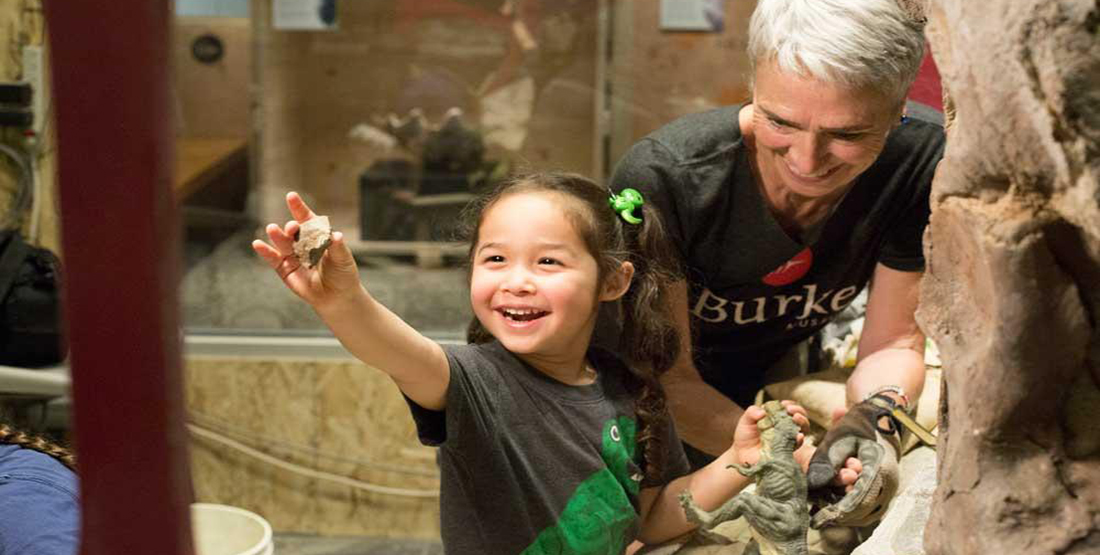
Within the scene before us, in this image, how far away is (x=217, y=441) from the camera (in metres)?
2.90

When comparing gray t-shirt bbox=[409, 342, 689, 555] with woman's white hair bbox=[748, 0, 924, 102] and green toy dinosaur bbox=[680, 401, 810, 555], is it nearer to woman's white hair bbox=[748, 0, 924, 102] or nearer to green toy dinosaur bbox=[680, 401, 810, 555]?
green toy dinosaur bbox=[680, 401, 810, 555]

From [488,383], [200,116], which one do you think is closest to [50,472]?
[488,383]

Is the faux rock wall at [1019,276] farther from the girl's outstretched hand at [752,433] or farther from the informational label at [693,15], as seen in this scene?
the informational label at [693,15]

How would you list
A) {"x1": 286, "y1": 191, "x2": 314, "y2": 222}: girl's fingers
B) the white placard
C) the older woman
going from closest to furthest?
{"x1": 286, "y1": 191, "x2": 314, "y2": 222}: girl's fingers → the older woman → the white placard

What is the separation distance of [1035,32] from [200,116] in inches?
91.6

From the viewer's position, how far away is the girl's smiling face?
1.25 meters

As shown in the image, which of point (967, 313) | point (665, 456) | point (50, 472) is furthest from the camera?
point (665, 456)

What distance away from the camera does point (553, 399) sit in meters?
1.29

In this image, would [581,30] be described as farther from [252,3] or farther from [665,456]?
[665,456]

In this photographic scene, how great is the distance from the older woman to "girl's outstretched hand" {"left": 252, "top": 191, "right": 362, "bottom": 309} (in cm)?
58

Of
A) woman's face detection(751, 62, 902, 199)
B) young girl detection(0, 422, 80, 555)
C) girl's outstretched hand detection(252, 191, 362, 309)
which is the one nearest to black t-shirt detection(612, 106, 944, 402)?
woman's face detection(751, 62, 902, 199)

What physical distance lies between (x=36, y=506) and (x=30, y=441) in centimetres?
24

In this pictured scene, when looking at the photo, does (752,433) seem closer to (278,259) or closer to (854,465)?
(854,465)

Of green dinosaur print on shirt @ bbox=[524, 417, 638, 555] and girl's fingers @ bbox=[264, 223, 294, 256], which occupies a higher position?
girl's fingers @ bbox=[264, 223, 294, 256]
